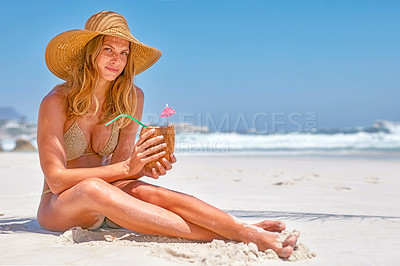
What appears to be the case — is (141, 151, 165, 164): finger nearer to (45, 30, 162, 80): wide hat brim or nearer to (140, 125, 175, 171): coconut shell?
(140, 125, 175, 171): coconut shell

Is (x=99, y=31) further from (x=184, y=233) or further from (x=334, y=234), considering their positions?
(x=334, y=234)

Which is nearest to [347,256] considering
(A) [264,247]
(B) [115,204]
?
(A) [264,247]

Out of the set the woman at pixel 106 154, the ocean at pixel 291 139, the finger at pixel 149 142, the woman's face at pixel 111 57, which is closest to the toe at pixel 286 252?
the woman at pixel 106 154

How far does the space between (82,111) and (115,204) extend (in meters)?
0.72

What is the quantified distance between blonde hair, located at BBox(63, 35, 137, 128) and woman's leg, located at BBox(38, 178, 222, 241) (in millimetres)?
568

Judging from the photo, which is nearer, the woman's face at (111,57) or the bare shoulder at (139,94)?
the woman's face at (111,57)

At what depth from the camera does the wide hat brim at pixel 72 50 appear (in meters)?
2.75

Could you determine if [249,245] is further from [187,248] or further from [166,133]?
[166,133]

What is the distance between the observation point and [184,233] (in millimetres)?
2482

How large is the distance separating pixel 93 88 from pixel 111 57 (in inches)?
9.8

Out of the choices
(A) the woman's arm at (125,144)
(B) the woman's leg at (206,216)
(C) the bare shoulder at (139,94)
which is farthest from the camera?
(C) the bare shoulder at (139,94)

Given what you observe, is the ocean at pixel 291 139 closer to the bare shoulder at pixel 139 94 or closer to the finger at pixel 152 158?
the bare shoulder at pixel 139 94

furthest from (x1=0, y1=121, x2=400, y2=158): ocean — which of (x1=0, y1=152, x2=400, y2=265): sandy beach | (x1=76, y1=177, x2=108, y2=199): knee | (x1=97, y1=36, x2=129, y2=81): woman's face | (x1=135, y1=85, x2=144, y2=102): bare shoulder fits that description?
(x1=76, y1=177, x2=108, y2=199): knee

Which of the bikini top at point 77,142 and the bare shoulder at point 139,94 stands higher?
the bare shoulder at point 139,94
